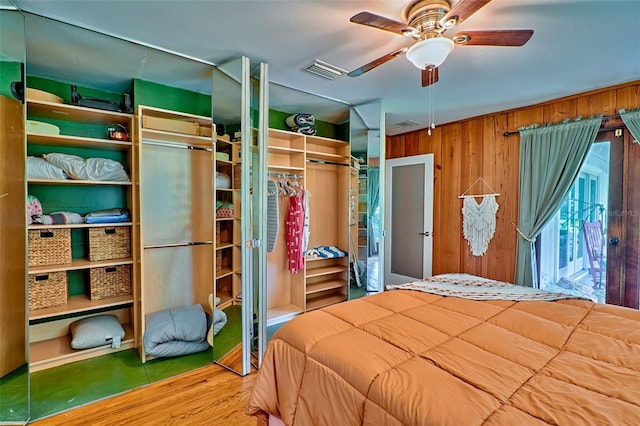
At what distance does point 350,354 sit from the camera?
51.8 inches

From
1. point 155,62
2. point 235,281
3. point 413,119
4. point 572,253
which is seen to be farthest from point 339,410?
point 413,119

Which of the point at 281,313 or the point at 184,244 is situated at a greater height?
the point at 184,244

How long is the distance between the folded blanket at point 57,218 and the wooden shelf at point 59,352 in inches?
40.7

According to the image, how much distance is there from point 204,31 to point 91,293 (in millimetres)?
2272

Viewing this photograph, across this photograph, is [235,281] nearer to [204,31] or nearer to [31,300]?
[31,300]

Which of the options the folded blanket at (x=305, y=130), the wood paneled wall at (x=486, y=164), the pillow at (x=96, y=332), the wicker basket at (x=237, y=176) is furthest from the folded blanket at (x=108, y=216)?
the wood paneled wall at (x=486, y=164)

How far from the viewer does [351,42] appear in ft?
6.80

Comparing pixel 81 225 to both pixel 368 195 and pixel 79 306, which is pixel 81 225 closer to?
pixel 79 306

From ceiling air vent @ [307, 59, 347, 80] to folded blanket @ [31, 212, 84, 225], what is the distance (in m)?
2.25

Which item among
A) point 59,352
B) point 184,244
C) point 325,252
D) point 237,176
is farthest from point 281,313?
point 59,352

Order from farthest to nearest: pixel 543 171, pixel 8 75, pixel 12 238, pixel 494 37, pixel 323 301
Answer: pixel 323 301
pixel 543 171
pixel 12 238
pixel 8 75
pixel 494 37

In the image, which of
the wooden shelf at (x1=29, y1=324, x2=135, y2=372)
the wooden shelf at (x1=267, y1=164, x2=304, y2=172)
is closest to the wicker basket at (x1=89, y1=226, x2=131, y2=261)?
the wooden shelf at (x1=29, y1=324, x2=135, y2=372)

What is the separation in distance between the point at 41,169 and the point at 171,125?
3.30 ft

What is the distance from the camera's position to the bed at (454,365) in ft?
3.30
